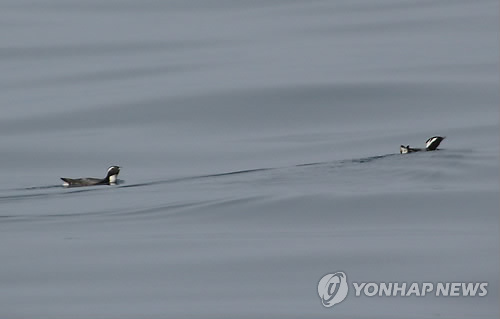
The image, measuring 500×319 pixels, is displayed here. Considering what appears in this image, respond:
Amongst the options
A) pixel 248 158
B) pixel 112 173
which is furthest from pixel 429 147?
pixel 112 173

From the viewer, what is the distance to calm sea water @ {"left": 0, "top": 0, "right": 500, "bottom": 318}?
14.6 metres

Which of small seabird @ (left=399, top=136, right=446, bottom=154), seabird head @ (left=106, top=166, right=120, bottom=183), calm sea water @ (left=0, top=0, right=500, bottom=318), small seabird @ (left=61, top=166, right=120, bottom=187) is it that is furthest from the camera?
small seabird @ (left=399, top=136, right=446, bottom=154)

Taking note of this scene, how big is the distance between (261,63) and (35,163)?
10.7 meters

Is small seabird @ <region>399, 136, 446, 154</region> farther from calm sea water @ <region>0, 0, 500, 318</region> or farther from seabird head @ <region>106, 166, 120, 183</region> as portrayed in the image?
seabird head @ <region>106, 166, 120, 183</region>

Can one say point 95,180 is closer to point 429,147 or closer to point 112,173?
point 112,173

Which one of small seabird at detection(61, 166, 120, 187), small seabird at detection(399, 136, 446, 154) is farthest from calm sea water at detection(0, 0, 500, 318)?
small seabird at detection(399, 136, 446, 154)

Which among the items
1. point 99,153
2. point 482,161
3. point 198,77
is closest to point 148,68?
point 198,77

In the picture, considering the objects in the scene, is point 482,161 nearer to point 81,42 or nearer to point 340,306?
point 340,306

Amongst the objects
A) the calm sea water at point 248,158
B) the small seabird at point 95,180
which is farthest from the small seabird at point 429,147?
the small seabird at point 95,180

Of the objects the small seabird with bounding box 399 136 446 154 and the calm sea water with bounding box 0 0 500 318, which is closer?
the calm sea water with bounding box 0 0 500 318

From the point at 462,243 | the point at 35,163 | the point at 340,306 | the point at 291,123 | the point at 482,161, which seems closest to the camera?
the point at 340,306

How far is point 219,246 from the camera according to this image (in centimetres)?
1636

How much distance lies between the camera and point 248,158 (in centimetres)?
2416

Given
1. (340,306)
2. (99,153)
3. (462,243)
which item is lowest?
(340,306)
